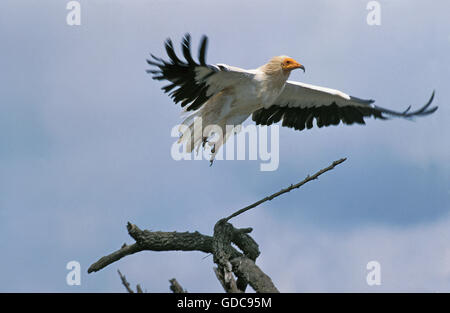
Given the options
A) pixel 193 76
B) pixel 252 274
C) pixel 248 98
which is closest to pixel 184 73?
pixel 193 76

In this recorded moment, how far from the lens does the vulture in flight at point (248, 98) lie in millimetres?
8117

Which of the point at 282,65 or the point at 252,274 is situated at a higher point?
the point at 282,65

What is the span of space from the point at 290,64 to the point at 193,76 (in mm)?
2133

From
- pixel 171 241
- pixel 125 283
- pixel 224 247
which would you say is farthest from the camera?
pixel 171 241

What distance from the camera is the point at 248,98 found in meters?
9.22

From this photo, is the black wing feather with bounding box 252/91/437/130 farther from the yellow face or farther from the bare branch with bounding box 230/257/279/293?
the bare branch with bounding box 230/257/279/293

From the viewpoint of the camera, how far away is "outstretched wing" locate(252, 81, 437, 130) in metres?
10.4

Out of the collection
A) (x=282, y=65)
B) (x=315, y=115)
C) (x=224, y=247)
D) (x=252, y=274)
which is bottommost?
(x=252, y=274)

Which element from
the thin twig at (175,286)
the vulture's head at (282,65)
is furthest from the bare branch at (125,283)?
the vulture's head at (282,65)

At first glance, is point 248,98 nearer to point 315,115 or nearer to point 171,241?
point 315,115
